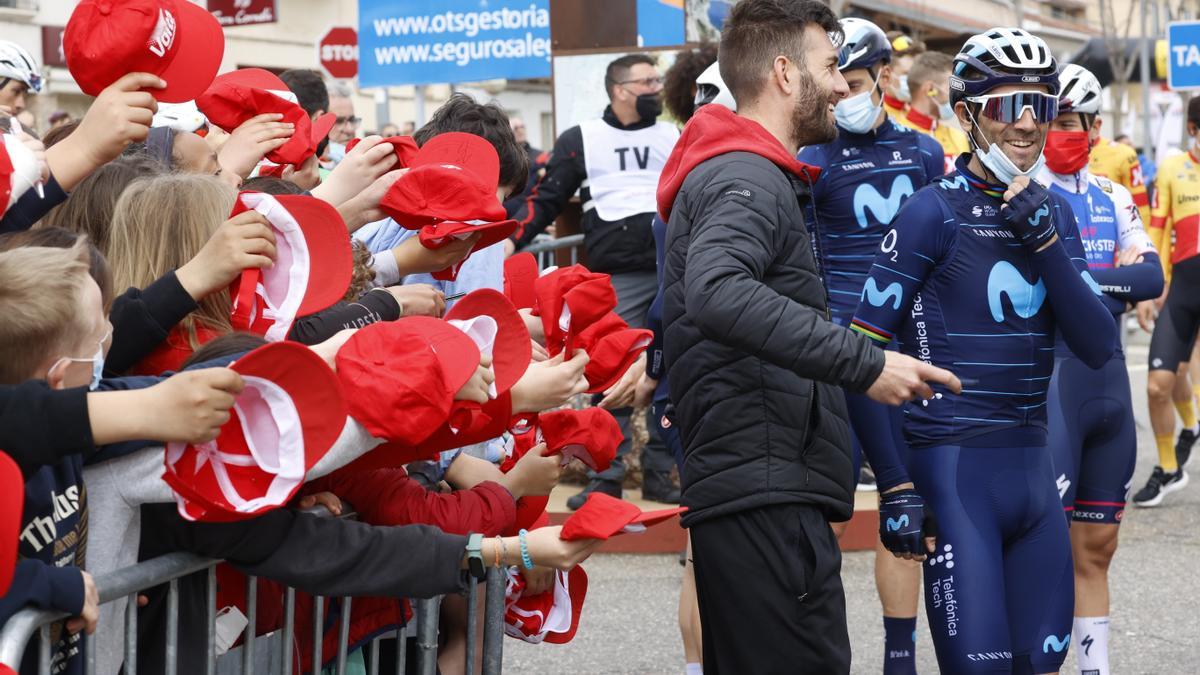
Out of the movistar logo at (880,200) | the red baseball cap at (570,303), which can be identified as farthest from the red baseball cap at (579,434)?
the movistar logo at (880,200)

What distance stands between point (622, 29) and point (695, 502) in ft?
20.7

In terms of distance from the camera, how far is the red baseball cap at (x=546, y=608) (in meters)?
3.65

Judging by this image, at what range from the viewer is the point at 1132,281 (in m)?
5.60

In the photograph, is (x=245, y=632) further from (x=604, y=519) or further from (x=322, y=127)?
(x=322, y=127)

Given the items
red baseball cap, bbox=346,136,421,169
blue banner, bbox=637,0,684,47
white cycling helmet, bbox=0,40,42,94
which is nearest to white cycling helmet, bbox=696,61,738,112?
red baseball cap, bbox=346,136,421,169

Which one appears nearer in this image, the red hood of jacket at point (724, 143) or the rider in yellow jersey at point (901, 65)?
the red hood of jacket at point (724, 143)

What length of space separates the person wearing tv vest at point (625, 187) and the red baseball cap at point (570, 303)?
4.09 meters

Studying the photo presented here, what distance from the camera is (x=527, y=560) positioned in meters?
2.88

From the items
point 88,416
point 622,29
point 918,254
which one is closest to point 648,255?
point 622,29

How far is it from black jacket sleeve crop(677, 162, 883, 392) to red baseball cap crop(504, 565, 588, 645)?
799mm

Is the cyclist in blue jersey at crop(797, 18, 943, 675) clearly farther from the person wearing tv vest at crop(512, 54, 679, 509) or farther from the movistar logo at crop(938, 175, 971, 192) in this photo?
the person wearing tv vest at crop(512, 54, 679, 509)

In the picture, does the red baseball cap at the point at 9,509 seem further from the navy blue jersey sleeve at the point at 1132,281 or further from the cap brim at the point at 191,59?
the navy blue jersey sleeve at the point at 1132,281

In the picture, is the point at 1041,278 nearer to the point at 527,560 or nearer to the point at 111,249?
the point at 527,560

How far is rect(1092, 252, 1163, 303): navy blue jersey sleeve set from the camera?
5.61 meters
